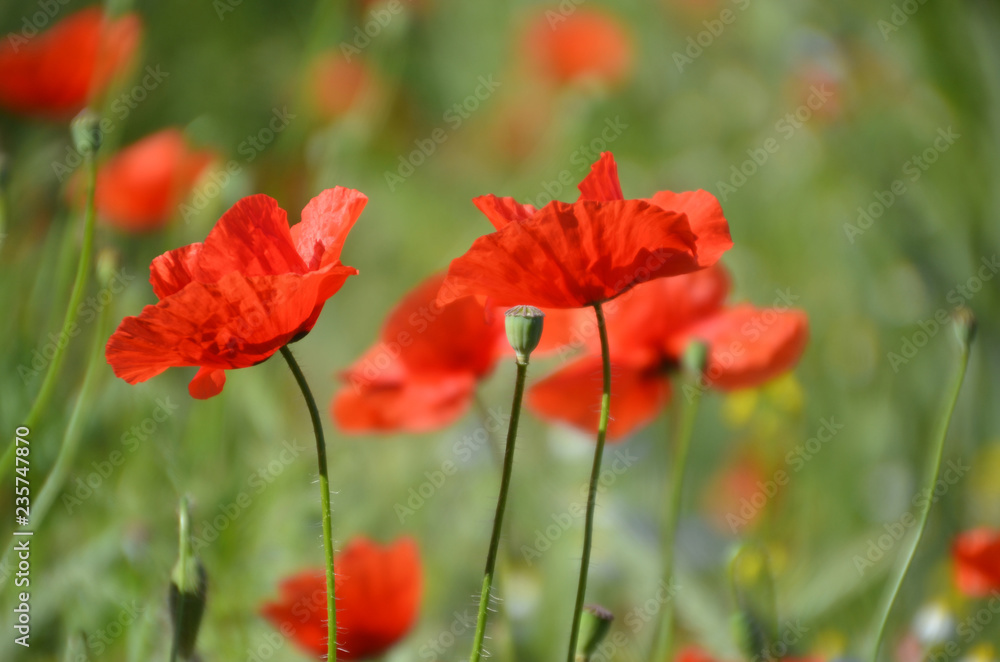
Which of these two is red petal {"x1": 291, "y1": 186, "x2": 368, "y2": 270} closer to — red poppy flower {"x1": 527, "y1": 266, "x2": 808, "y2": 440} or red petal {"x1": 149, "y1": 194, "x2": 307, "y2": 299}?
red petal {"x1": 149, "y1": 194, "x2": 307, "y2": 299}

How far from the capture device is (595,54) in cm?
241

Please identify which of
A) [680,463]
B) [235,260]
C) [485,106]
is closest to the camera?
[235,260]

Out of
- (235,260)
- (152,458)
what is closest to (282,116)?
(152,458)

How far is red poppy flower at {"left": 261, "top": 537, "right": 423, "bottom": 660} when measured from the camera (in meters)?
0.71

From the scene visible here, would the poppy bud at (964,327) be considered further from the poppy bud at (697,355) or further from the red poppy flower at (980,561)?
the red poppy flower at (980,561)

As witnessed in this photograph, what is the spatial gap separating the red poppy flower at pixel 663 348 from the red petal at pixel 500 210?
0.78 ft

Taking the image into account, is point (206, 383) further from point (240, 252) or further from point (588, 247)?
point (588, 247)

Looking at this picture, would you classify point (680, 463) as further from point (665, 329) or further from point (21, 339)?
point (21, 339)

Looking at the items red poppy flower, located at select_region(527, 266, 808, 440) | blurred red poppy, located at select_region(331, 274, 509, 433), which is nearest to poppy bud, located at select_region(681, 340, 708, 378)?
red poppy flower, located at select_region(527, 266, 808, 440)

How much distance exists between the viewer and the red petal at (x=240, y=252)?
502mm

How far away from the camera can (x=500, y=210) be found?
1.61 ft

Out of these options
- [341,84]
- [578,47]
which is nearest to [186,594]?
[341,84]

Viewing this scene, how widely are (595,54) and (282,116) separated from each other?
31.8 inches

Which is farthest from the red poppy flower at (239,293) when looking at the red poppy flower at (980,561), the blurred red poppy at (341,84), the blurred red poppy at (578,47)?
the blurred red poppy at (578,47)
